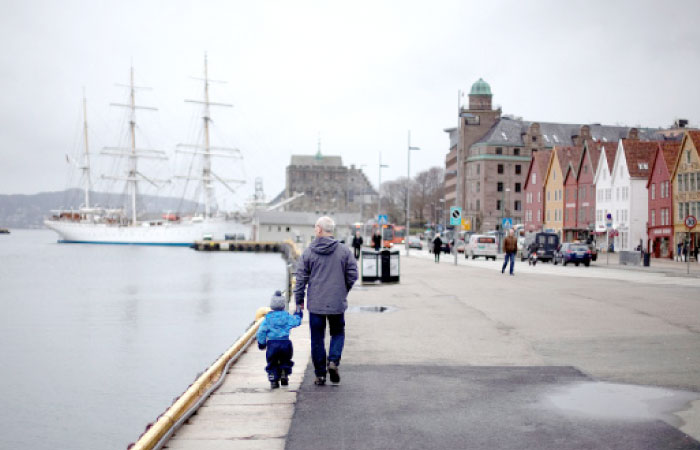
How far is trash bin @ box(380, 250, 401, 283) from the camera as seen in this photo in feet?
88.9

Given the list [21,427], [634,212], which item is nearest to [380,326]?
[21,427]

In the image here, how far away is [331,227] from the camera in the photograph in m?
9.03

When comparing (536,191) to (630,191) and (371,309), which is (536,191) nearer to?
(630,191)

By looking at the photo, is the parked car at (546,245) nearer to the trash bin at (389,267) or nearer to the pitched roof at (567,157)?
the trash bin at (389,267)

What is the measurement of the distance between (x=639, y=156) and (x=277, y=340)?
71.1 metres

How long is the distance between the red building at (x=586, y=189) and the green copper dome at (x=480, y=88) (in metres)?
47.5

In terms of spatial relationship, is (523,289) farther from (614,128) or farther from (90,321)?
(614,128)

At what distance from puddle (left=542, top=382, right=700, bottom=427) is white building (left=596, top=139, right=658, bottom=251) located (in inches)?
2536

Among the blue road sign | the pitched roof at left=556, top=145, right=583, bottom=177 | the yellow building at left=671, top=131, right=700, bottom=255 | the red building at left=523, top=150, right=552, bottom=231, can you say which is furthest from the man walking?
the red building at left=523, top=150, right=552, bottom=231

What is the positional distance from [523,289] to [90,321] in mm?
18217

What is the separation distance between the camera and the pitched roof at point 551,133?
395ft

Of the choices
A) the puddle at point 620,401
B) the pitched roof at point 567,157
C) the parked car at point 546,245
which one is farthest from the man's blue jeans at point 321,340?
the pitched roof at point 567,157

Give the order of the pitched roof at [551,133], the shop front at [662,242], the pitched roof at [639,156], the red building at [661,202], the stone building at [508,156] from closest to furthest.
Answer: the shop front at [662,242] < the red building at [661,202] < the pitched roof at [639,156] < the pitched roof at [551,133] < the stone building at [508,156]

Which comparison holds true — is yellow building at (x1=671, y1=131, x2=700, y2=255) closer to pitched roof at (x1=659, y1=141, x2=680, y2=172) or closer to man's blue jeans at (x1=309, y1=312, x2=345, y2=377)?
pitched roof at (x1=659, y1=141, x2=680, y2=172)
